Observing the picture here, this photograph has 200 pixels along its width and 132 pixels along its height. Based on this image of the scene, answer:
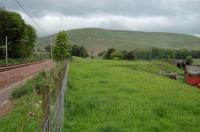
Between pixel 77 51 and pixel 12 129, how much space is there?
125 metres

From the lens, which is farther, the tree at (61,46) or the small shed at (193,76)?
the tree at (61,46)

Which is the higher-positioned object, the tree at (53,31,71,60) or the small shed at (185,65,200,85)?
the tree at (53,31,71,60)

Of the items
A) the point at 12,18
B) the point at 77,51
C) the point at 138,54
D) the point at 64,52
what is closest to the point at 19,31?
the point at 12,18

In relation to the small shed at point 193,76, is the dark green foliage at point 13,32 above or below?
above

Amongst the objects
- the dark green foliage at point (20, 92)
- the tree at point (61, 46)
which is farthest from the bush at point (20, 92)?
the tree at point (61, 46)

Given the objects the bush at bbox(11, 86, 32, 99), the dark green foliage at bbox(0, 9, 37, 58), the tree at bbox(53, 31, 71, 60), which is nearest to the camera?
the bush at bbox(11, 86, 32, 99)

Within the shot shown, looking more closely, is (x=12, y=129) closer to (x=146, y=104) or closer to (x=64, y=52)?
(x=146, y=104)

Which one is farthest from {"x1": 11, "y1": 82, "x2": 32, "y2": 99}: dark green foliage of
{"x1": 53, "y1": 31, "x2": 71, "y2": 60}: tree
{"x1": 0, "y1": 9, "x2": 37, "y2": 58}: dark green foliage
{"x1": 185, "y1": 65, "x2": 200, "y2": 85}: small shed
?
{"x1": 53, "y1": 31, "x2": 71, "y2": 60}: tree

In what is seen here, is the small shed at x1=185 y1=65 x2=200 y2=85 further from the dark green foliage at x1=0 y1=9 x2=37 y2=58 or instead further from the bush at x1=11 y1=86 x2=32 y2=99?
the bush at x1=11 y1=86 x2=32 y2=99

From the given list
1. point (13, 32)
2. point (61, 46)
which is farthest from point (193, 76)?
point (13, 32)

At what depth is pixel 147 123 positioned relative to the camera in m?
12.1

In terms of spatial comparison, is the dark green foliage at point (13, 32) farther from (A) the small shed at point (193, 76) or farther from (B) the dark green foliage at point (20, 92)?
(B) the dark green foliage at point (20, 92)

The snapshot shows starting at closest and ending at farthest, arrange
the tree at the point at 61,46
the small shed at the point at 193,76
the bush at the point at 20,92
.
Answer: the bush at the point at 20,92 → the small shed at the point at 193,76 → the tree at the point at 61,46

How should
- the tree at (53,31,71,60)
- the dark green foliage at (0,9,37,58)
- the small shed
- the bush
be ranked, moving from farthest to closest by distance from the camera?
the tree at (53,31,71,60) → the dark green foliage at (0,9,37,58) → the small shed → the bush
